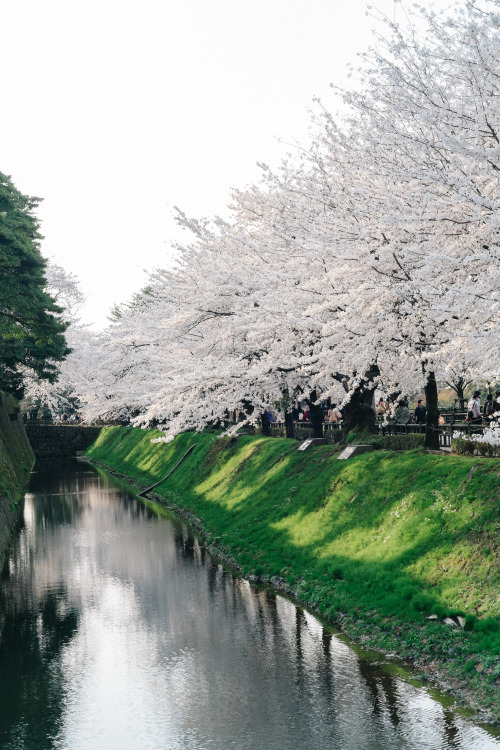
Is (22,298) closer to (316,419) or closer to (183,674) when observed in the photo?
(316,419)

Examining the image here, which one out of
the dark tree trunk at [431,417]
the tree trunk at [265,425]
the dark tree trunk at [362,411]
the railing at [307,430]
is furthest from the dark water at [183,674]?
the tree trunk at [265,425]

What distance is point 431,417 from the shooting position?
19656mm

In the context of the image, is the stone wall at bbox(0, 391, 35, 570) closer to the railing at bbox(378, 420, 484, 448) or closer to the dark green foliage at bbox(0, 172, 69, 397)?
the dark green foliage at bbox(0, 172, 69, 397)

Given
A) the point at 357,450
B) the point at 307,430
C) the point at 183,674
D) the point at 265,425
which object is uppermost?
the point at 265,425

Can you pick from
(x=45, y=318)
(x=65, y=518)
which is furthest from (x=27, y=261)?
(x=65, y=518)

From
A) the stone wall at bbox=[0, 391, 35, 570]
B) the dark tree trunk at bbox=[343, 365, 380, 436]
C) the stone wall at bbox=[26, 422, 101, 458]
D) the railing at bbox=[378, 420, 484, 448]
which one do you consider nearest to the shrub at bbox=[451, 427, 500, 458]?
the railing at bbox=[378, 420, 484, 448]

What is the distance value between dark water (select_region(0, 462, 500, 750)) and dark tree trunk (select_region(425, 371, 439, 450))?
5676 mm

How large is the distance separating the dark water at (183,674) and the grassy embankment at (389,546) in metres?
0.76

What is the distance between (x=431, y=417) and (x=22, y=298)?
23454mm

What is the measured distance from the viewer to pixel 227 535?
2412 centimetres

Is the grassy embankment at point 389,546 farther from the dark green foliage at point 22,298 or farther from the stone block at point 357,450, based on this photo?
the dark green foliage at point 22,298

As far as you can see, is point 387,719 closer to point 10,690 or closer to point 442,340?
point 10,690

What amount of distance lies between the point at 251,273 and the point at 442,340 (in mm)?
8418

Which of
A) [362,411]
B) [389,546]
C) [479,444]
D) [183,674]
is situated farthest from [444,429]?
[183,674]
